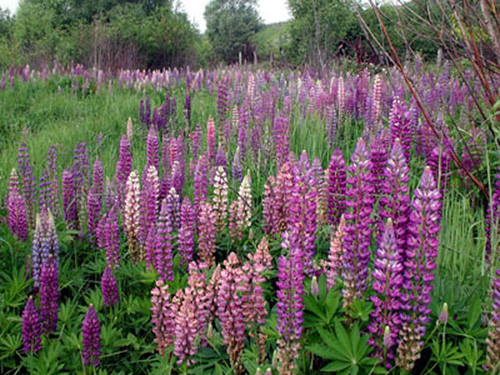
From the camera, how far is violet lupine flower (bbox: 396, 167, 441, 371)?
1601 millimetres

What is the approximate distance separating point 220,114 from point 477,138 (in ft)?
9.81

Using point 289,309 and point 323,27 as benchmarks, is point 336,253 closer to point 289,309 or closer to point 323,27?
point 289,309

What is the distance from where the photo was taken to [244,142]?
462 cm

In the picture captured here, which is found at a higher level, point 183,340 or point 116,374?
point 183,340

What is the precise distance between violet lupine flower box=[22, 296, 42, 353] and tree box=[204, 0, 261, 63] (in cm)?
3208

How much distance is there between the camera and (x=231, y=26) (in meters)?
40.9

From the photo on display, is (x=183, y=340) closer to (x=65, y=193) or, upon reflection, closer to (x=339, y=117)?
(x=65, y=193)

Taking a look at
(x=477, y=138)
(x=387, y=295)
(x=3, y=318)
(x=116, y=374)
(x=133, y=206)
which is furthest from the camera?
(x=477, y=138)

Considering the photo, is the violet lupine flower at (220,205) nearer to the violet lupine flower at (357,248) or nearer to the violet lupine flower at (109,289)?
the violet lupine flower at (109,289)

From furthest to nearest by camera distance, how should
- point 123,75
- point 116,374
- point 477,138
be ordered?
point 123,75, point 477,138, point 116,374

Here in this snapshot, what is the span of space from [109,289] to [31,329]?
1.27 feet

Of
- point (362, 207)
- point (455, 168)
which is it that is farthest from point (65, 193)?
point (455, 168)

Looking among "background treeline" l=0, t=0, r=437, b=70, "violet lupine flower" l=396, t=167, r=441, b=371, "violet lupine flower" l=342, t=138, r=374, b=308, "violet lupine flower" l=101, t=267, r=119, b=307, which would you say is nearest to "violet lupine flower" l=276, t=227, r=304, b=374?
"violet lupine flower" l=342, t=138, r=374, b=308

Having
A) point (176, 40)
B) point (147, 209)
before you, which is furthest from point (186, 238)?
point (176, 40)
